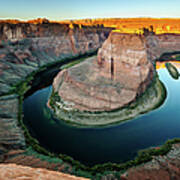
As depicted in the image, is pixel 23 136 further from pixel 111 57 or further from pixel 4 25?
pixel 4 25

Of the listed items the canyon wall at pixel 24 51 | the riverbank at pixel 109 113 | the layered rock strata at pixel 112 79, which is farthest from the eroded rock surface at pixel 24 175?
the layered rock strata at pixel 112 79

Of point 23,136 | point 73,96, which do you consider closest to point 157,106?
point 73,96

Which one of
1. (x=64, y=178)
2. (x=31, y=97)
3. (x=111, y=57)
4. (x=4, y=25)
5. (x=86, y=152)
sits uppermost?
(x=4, y=25)

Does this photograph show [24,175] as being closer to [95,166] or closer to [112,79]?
[95,166]

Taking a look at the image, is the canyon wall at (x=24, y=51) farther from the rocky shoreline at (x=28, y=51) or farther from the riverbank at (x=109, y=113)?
the riverbank at (x=109, y=113)

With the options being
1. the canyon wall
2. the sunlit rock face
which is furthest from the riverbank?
the canyon wall

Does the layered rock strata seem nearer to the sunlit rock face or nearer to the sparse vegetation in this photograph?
the sunlit rock face

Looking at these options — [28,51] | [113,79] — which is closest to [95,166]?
[113,79]
